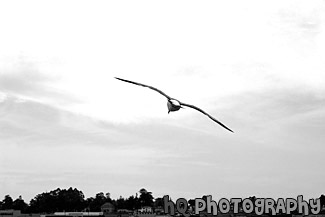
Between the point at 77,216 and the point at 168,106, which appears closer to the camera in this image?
the point at 168,106

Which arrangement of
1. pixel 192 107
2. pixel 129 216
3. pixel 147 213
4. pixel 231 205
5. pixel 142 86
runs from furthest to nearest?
pixel 129 216, pixel 147 213, pixel 231 205, pixel 192 107, pixel 142 86

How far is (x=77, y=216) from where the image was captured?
6688 inches

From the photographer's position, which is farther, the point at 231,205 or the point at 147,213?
the point at 147,213

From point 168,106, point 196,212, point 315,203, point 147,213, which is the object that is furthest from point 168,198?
point 147,213

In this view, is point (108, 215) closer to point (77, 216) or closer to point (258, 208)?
point (77, 216)

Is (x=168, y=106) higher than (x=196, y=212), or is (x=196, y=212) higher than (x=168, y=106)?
(x=168, y=106)

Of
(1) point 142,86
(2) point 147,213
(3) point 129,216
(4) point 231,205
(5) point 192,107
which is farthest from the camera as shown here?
(3) point 129,216

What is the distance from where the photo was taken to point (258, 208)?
70.9 metres

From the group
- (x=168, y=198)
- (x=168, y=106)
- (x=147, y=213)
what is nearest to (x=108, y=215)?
(x=147, y=213)

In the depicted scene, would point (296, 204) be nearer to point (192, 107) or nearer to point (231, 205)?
point (231, 205)

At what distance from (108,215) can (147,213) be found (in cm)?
2447

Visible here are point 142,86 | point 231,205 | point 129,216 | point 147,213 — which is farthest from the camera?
point 129,216

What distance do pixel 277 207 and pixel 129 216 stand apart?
112765 mm

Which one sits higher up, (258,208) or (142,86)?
(142,86)
